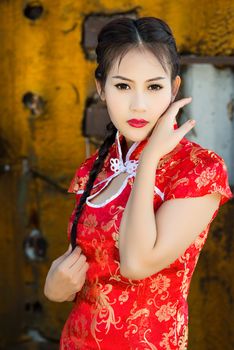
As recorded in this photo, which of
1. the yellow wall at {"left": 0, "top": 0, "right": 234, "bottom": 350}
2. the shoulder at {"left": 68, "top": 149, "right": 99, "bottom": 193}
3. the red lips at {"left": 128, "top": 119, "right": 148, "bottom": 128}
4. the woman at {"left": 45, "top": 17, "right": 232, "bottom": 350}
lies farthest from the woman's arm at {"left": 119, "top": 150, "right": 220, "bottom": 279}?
the yellow wall at {"left": 0, "top": 0, "right": 234, "bottom": 350}

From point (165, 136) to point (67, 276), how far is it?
0.52 m

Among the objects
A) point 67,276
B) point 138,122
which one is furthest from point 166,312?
point 138,122

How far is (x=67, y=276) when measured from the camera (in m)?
2.20

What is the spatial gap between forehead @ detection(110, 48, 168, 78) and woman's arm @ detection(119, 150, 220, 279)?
0.76 feet

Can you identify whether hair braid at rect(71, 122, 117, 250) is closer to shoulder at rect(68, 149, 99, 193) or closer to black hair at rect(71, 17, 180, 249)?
shoulder at rect(68, 149, 99, 193)

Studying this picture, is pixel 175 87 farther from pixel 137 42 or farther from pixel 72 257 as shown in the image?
pixel 72 257

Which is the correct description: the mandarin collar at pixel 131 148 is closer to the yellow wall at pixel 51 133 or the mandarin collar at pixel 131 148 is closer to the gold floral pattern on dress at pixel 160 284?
the gold floral pattern on dress at pixel 160 284

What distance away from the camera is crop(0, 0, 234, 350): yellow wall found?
3662 millimetres

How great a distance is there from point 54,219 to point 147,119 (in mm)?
1982

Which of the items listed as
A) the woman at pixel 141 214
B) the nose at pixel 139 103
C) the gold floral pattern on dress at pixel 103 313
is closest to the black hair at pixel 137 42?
the woman at pixel 141 214

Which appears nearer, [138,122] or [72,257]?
[138,122]

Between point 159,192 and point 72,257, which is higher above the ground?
point 159,192

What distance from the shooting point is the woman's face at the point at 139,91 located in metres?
2.06

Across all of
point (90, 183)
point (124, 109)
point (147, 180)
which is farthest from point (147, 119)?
point (90, 183)
